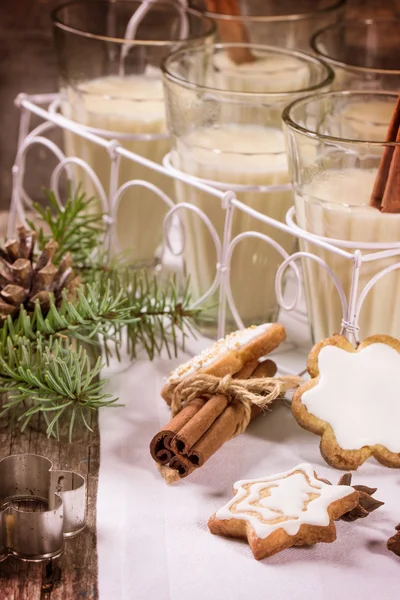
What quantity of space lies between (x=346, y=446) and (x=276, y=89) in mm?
391

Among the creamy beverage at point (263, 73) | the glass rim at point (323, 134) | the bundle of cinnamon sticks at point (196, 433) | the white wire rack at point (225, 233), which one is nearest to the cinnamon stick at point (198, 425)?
the bundle of cinnamon sticks at point (196, 433)

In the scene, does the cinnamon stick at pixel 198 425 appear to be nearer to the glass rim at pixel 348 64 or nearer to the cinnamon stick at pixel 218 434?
the cinnamon stick at pixel 218 434

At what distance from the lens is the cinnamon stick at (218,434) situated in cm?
66

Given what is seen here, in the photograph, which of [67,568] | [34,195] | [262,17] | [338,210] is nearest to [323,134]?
[338,210]

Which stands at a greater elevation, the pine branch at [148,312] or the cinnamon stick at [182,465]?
the pine branch at [148,312]

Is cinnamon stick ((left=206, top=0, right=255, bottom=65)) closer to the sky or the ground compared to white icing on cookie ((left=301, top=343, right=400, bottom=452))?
closer to the sky

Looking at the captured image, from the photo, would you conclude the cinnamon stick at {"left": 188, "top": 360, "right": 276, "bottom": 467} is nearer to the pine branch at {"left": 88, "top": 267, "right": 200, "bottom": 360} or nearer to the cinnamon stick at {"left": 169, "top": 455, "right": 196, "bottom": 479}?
the cinnamon stick at {"left": 169, "top": 455, "right": 196, "bottom": 479}

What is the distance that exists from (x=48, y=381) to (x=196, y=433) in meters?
0.12

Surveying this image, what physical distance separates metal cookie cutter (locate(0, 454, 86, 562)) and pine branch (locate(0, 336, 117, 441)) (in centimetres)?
5

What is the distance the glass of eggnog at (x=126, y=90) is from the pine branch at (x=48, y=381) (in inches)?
8.0

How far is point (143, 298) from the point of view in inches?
32.1

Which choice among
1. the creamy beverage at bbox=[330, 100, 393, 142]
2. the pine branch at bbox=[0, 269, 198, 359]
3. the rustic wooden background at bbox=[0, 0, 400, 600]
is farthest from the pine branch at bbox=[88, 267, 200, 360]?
the creamy beverage at bbox=[330, 100, 393, 142]

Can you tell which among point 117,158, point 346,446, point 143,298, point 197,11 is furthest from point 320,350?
point 197,11

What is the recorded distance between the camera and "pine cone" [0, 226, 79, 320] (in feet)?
2.47
